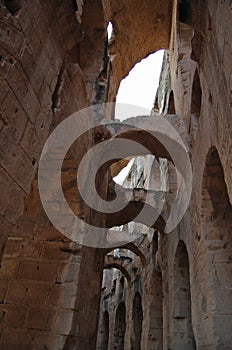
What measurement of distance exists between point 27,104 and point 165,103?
25.6 feet

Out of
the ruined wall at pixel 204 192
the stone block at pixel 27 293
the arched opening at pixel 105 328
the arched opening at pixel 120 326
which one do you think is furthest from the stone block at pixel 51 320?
the arched opening at pixel 105 328

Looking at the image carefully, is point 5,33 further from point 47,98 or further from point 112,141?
point 112,141

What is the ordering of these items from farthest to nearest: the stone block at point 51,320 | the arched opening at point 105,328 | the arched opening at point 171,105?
the arched opening at point 105,328 < the arched opening at point 171,105 < the stone block at point 51,320

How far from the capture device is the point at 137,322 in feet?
42.2

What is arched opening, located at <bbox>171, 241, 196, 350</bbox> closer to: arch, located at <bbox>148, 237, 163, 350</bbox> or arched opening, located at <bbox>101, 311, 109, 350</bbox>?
arch, located at <bbox>148, 237, 163, 350</bbox>

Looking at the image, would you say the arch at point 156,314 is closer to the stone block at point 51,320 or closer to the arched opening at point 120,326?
the arched opening at point 120,326

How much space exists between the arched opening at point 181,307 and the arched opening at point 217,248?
93.8 inches

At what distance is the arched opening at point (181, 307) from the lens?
7222 mm

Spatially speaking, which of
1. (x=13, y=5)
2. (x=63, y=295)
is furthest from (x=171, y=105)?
(x=13, y=5)

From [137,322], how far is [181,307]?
6.17 m

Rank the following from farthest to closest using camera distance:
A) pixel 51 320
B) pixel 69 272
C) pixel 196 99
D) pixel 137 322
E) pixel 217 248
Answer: pixel 137 322 < pixel 196 99 < pixel 217 248 < pixel 69 272 < pixel 51 320

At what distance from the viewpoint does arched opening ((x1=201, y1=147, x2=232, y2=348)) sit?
4723 millimetres

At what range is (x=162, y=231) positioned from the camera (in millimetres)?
9961

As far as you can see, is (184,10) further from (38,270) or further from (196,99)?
(38,270)
